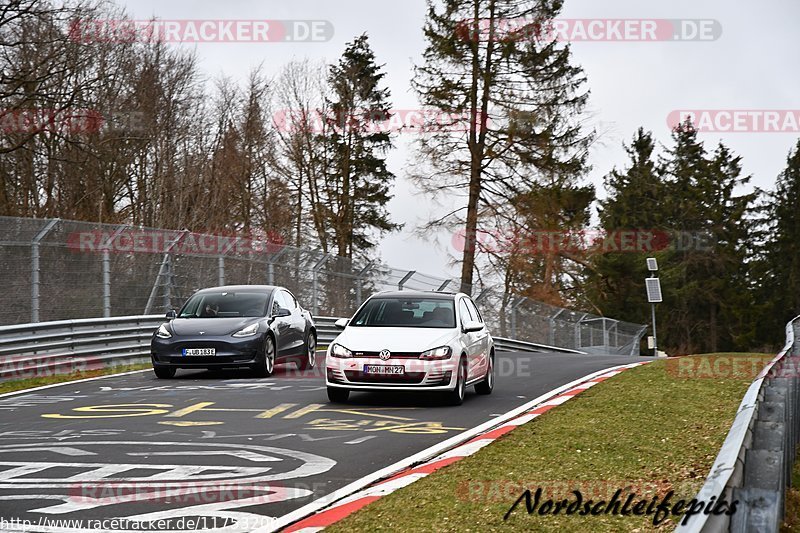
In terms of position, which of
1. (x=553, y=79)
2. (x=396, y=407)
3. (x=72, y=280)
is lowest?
(x=396, y=407)

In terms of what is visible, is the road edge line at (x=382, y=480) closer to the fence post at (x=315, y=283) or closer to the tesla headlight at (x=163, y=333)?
the tesla headlight at (x=163, y=333)

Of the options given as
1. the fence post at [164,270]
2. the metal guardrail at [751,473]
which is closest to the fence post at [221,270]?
the fence post at [164,270]

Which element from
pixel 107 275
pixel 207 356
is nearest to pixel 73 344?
pixel 107 275

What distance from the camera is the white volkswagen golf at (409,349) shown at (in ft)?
41.7

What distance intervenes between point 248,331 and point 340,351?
4.64 metres

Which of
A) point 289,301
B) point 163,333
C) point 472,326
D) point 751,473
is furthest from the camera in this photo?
point 289,301

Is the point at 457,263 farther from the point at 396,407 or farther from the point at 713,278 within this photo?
the point at 713,278

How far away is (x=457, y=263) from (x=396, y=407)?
97.5 feet

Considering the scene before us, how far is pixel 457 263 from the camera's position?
140 ft

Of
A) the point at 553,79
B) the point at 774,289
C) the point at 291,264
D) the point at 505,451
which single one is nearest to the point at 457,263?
the point at 553,79

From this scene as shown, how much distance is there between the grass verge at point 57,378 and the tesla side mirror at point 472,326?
6.82 metres

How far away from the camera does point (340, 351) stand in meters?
13.0

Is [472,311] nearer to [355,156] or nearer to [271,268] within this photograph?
[271,268]

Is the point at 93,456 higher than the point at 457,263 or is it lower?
lower
